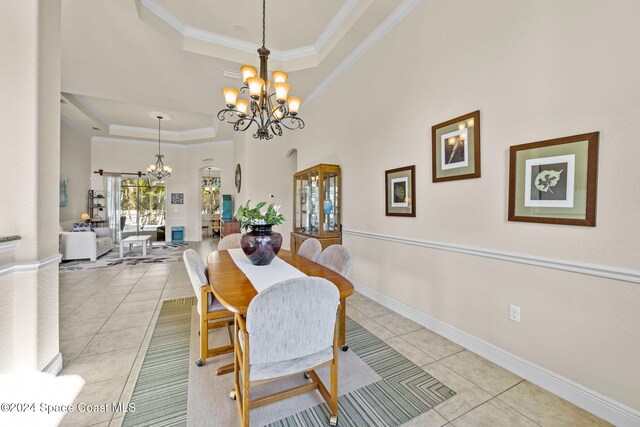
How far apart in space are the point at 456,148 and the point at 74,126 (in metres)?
8.82

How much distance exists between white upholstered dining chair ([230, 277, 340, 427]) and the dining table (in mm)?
98

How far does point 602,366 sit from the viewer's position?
150cm

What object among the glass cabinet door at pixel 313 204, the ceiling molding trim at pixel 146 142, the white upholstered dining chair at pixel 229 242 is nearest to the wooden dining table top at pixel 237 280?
the white upholstered dining chair at pixel 229 242

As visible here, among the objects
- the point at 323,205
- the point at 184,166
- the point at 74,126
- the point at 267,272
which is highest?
the point at 74,126

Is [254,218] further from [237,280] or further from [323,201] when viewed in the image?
[323,201]

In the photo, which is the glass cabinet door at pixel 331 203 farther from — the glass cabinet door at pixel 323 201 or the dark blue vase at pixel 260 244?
the dark blue vase at pixel 260 244

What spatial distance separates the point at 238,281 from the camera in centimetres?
177

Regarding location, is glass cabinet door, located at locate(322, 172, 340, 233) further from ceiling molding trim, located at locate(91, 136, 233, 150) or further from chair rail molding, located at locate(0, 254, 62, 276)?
ceiling molding trim, located at locate(91, 136, 233, 150)

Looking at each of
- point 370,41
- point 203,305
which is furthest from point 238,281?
point 370,41

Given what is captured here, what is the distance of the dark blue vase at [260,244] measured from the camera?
2.10 m

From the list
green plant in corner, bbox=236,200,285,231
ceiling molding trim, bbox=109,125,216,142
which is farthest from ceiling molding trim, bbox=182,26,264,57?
ceiling molding trim, bbox=109,125,216,142

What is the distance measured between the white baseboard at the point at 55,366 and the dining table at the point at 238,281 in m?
1.11

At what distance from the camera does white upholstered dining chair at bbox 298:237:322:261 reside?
2.68 m

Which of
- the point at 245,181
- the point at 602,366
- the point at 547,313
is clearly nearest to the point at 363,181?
the point at 547,313
